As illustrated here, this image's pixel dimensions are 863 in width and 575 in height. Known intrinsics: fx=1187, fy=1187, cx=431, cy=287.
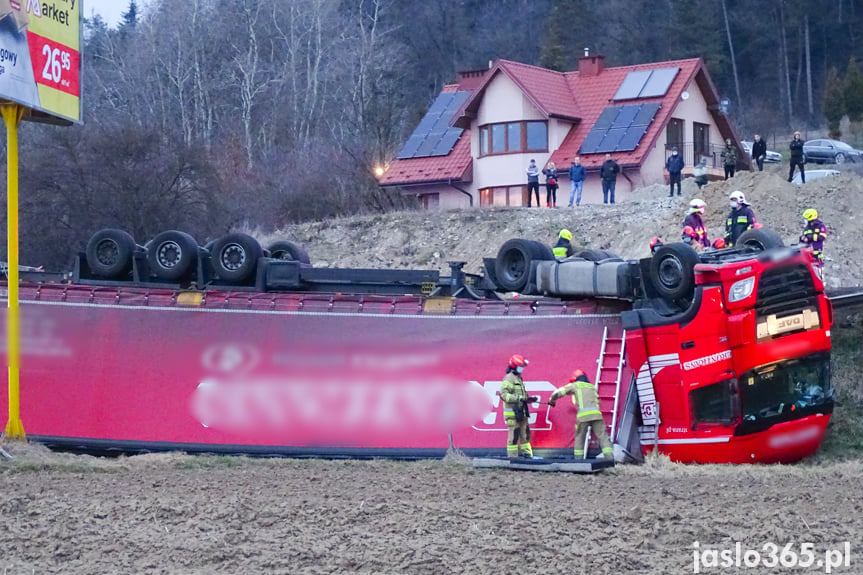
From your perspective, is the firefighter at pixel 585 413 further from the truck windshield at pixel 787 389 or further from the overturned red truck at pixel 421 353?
the truck windshield at pixel 787 389

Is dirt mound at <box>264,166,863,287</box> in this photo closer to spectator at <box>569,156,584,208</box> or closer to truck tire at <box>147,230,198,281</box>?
spectator at <box>569,156,584,208</box>

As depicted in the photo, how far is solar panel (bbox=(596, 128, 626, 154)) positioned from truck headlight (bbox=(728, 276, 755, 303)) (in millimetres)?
22223

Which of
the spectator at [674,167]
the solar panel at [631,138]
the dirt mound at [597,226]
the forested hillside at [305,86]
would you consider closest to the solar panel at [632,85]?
the solar panel at [631,138]

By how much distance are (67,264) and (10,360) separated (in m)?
18.0

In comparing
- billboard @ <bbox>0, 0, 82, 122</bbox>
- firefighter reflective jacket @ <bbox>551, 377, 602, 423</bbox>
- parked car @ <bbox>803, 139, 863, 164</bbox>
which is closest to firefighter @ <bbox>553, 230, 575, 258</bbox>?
firefighter reflective jacket @ <bbox>551, 377, 602, 423</bbox>

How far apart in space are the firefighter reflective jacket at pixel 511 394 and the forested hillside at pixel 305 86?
19.2 m

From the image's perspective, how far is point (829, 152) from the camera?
43.0 meters

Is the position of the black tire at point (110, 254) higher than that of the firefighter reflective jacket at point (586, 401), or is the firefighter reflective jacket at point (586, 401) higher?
the black tire at point (110, 254)

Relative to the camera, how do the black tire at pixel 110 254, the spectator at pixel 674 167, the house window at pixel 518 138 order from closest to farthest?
the black tire at pixel 110 254, the spectator at pixel 674 167, the house window at pixel 518 138

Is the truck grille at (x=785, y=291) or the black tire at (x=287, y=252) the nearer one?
the truck grille at (x=785, y=291)

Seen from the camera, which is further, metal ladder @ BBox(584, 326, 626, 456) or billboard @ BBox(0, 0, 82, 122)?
metal ladder @ BBox(584, 326, 626, 456)

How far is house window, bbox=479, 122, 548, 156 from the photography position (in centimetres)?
3603

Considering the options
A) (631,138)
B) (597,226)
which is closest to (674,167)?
(597,226)

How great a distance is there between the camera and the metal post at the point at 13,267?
12.9m
